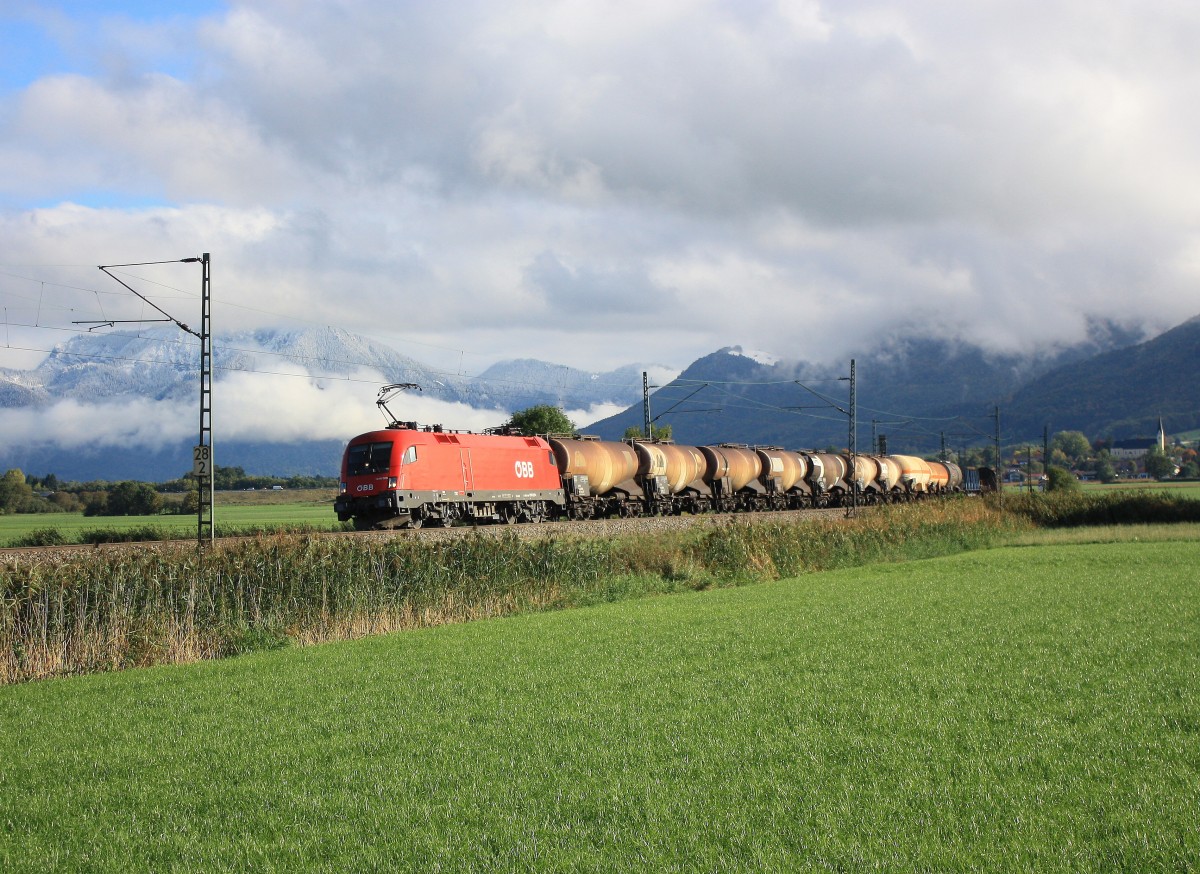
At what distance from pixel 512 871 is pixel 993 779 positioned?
409cm

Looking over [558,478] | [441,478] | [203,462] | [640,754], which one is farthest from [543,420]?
[640,754]

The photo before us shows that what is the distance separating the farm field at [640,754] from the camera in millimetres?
7160

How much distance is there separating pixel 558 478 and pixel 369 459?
35.3 feet

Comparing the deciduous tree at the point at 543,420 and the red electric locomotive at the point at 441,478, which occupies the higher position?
the deciduous tree at the point at 543,420

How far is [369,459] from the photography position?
3894cm

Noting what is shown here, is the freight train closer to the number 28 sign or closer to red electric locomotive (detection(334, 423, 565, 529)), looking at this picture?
red electric locomotive (detection(334, 423, 565, 529))

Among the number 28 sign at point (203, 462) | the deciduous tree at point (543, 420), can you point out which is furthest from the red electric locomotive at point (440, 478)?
the deciduous tree at point (543, 420)

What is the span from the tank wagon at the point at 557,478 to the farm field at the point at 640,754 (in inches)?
878

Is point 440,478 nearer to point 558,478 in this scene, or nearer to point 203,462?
point 558,478

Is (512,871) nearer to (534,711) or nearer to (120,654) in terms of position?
(534,711)

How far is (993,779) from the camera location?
8203 mm

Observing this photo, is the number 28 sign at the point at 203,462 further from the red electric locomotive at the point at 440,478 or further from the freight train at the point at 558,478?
the freight train at the point at 558,478

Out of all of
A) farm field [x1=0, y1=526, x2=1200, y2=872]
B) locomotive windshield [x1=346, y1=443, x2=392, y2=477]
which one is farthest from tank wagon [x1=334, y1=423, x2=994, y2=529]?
farm field [x1=0, y1=526, x2=1200, y2=872]

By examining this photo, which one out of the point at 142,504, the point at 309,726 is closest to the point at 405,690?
the point at 309,726
